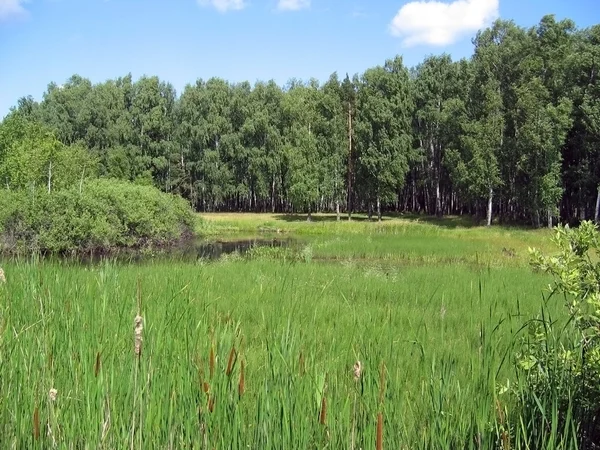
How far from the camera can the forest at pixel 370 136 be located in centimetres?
3781

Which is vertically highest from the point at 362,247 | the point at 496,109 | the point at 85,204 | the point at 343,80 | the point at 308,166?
the point at 343,80

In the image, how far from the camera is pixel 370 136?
162ft

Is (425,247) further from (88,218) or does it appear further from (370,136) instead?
(370,136)

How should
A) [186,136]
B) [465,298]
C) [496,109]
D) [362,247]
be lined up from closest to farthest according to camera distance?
[465,298]
[362,247]
[496,109]
[186,136]

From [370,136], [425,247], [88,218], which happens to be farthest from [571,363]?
[370,136]

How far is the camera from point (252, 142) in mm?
60562

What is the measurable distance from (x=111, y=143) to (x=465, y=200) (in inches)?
1580

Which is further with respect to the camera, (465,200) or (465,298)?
(465,200)

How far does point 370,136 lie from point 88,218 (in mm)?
29824

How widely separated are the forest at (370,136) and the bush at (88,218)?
4.22 metres

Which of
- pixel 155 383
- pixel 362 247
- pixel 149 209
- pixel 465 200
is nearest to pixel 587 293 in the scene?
pixel 155 383

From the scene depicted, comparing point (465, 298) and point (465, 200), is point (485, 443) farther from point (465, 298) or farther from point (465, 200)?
point (465, 200)

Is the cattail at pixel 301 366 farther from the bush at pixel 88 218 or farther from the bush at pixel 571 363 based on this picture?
the bush at pixel 88 218

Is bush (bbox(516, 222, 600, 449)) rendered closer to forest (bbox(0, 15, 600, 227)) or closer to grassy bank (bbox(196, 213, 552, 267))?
grassy bank (bbox(196, 213, 552, 267))
